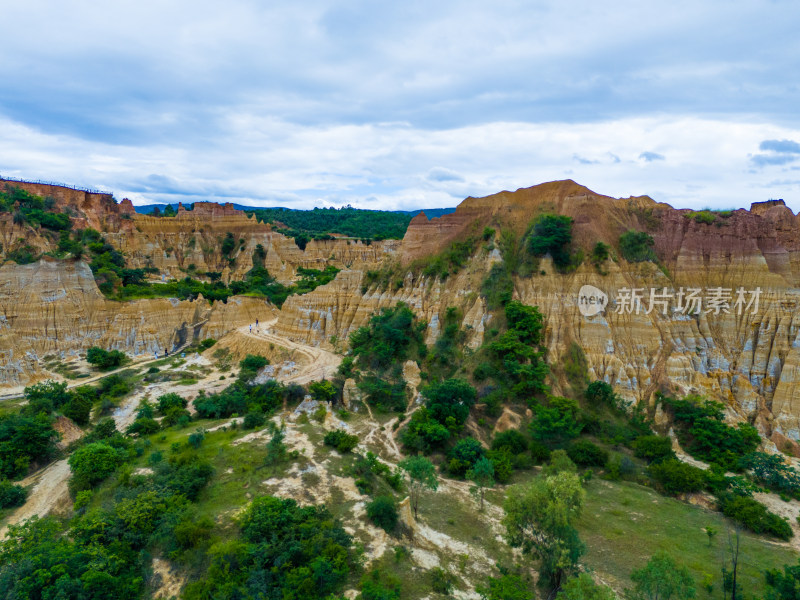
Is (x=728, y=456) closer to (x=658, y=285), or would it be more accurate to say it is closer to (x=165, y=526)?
(x=658, y=285)

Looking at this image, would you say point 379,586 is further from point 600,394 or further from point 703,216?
Result: point 703,216

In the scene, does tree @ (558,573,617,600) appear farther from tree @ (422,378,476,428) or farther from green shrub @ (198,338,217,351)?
green shrub @ (198,338,217,351)

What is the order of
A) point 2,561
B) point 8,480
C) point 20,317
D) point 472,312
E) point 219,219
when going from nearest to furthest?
point 2,561 < point 8,480 < point 472,312 < point 20,317 < point 219,219

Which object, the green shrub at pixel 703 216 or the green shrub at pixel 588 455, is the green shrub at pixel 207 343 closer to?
the green shrub at pixel 588 455

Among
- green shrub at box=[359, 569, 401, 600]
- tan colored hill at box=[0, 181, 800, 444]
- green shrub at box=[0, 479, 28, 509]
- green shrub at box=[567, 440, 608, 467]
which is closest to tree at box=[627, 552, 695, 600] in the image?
green shrub at box=[359, 569, 401, 600]

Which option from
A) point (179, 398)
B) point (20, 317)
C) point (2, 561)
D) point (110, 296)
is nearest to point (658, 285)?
point (179, 398)

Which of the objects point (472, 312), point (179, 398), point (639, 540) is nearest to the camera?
point (639, 540)
